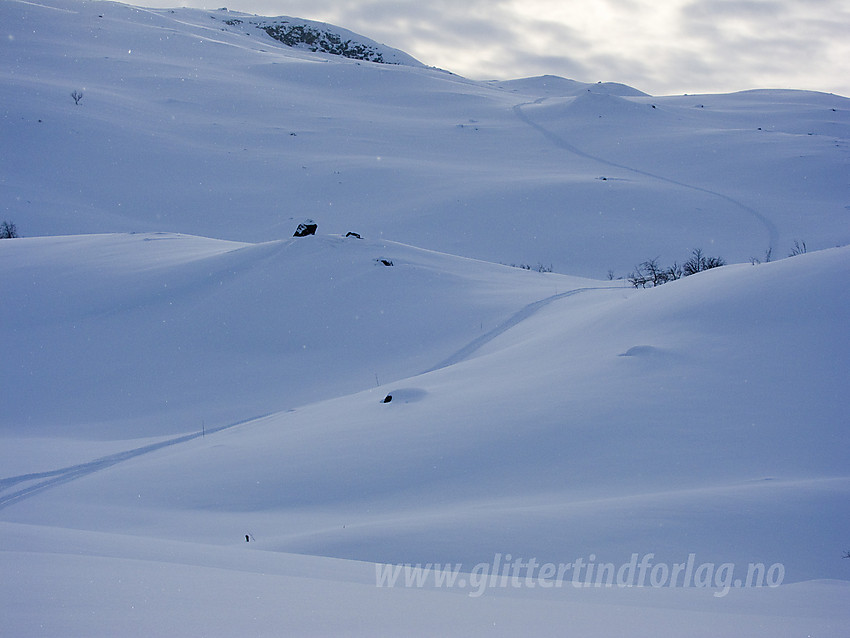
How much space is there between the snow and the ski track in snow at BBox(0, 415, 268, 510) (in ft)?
0.11

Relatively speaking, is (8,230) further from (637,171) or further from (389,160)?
(637,171)

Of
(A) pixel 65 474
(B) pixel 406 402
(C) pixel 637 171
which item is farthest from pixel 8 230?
(C) pixel 637 171

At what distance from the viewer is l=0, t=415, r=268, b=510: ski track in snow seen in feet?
14.6

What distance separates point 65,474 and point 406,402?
91.5 inches

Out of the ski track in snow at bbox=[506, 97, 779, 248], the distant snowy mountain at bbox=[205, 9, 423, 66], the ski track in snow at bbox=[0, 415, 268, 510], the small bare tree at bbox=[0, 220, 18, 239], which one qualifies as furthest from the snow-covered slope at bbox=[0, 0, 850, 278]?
the distant snowy mountain at bbox=[205, 9, 423, 66]

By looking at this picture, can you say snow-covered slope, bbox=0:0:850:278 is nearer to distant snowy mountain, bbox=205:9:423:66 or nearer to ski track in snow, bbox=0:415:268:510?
ski track in snow, bbox=0:415:268:510

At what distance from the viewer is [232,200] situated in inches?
653

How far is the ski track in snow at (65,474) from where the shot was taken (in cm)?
445

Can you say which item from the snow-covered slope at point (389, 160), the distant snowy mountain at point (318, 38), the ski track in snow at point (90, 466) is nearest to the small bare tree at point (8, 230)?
the snow-covered slope at point (389, 160)

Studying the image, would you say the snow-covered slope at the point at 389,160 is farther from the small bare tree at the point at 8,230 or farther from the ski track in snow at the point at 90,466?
the ski track in snow at the point at 90,466

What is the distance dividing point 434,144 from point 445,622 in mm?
20293

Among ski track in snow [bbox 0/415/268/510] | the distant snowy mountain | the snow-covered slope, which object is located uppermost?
the distant snowy mountain

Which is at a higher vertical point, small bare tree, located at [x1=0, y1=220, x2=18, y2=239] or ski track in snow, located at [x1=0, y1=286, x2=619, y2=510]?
small bare tree, located at [x1=0, y1=220, x2=18, y2=239]

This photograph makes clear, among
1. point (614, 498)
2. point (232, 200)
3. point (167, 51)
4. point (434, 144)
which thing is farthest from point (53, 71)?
point (614, 498)
